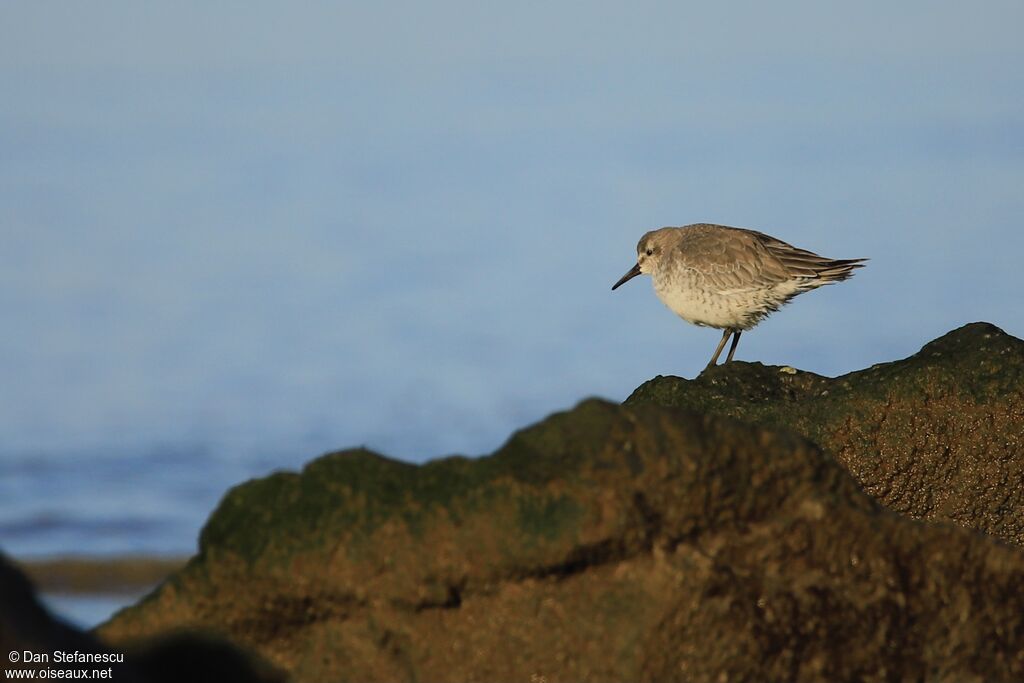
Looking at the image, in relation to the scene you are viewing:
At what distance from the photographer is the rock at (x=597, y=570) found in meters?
4.86

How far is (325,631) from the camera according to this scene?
16.6 feet

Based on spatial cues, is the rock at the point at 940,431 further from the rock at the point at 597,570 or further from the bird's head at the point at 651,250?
the bird's head at the point at 651,250

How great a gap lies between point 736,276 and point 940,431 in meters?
2.89

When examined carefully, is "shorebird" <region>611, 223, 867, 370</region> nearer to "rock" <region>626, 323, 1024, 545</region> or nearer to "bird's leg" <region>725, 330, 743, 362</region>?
"bird's leg" <region>725, 330, 743, 362</region>

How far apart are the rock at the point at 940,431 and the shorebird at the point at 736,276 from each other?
2.50 meters

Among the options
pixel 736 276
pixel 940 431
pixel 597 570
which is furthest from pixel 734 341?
pixel 597 570

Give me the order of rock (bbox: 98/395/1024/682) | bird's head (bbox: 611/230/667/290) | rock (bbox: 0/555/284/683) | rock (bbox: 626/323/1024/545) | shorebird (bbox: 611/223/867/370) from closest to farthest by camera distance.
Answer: rock (bbox: 0/555/284/683) < rock (bbox: 98/395/1024/682) < rock (bbox: 626/323/1024/545) < shorebird (bbox: 611/223/867/370) < bird's head (bbox: 611/230/667/290)

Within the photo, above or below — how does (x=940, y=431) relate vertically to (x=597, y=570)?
above

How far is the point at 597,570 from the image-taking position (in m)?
4.91

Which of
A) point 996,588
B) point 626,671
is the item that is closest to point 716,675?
point 626,671

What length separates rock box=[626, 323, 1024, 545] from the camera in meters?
7.21

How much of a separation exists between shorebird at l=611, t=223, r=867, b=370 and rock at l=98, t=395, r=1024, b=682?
15.5 feet

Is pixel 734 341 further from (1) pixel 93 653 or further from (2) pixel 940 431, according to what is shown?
(1) pixel 93 653

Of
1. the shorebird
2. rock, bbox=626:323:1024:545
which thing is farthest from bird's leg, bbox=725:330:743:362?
rock, bbox=626:323:1024:545
